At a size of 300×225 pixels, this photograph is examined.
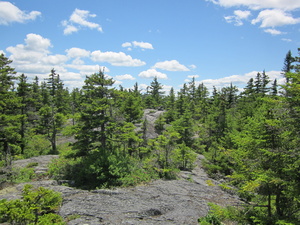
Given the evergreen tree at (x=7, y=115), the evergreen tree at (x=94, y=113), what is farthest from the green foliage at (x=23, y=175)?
the evergreen tree at (x=94, y=113)

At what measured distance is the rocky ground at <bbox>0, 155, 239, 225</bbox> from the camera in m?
11.3

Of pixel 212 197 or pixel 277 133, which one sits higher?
pixel 277 133

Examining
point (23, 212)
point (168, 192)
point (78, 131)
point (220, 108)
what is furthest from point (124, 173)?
point (220, 108)

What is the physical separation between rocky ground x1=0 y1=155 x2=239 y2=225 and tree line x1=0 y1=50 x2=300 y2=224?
2.26m

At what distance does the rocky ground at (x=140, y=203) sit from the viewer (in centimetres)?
1134

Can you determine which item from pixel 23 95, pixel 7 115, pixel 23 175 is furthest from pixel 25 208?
pixel 23 95

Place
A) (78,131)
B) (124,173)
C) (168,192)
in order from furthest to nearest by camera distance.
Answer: (78,131), (124,173), (168,192)

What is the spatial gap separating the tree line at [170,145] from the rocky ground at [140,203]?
226 centimetres

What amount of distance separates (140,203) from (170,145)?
1026cm

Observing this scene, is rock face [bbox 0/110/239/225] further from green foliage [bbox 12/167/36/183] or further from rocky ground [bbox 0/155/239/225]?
green foliage [bbox 12/167/36/183]

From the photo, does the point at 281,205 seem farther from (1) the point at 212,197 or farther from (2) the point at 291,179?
(1) the point at 212,197

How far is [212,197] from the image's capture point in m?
16.8

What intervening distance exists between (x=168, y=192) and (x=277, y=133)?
10.2 metres

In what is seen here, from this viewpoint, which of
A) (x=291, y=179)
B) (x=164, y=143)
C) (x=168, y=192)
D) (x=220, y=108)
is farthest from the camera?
(x=220, y=108)
